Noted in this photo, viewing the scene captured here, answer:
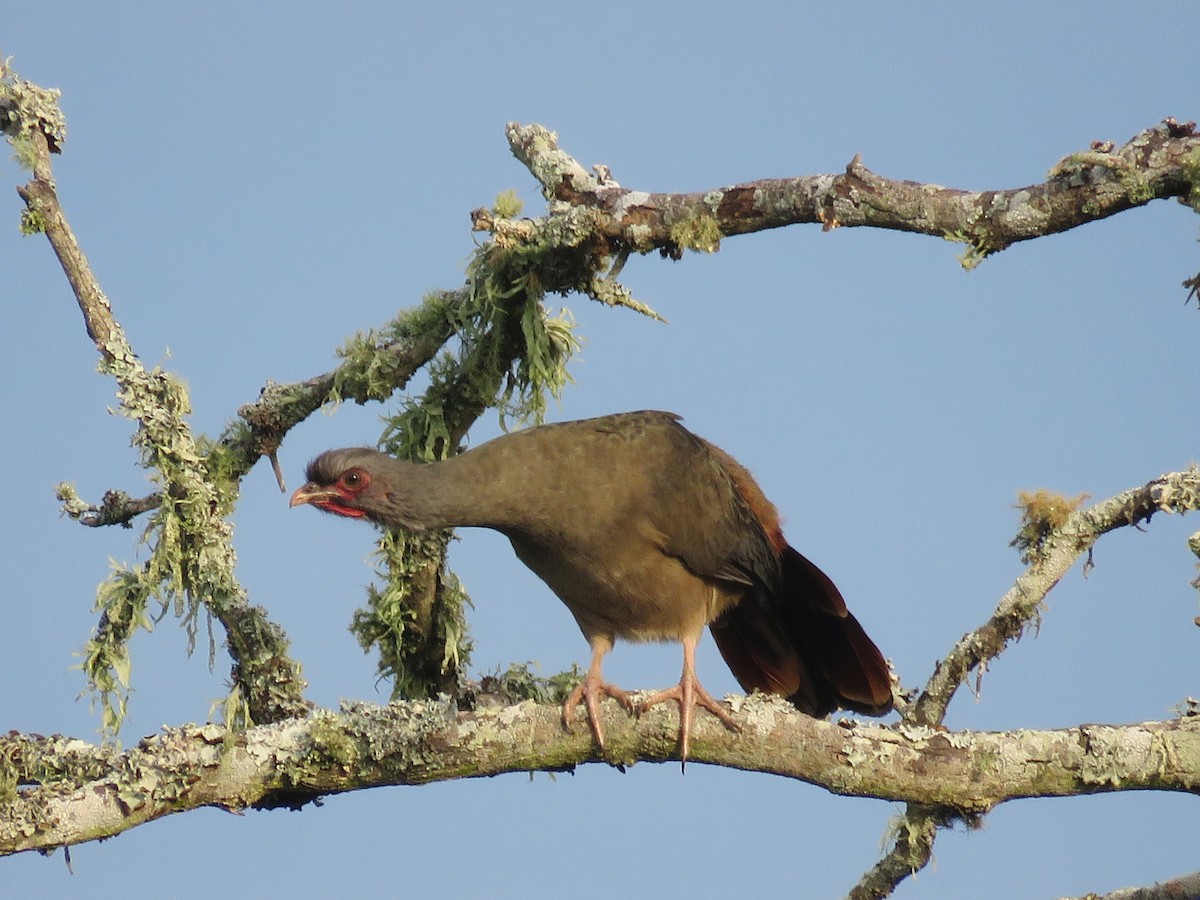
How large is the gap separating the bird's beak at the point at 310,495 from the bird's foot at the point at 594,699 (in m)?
0.98

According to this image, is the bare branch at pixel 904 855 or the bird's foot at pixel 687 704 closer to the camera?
the bird's foot at pixel 687 704

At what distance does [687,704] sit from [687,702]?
0.01 m

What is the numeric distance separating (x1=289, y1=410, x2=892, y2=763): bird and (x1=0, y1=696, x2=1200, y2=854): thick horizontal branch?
24cm

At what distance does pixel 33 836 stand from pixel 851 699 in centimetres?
260

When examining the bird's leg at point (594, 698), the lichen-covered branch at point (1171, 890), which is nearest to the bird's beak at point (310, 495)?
the bird's leg at point (594, 698)

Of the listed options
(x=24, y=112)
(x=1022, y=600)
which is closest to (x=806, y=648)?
(x=1022, y=600)

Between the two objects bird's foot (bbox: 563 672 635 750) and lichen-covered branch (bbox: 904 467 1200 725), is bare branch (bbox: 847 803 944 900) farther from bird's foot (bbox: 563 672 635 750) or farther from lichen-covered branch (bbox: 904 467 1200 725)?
bird's foot (bbox: 563 672 635 750)

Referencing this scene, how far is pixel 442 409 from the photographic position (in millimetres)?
4734

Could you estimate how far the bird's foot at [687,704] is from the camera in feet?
12.3

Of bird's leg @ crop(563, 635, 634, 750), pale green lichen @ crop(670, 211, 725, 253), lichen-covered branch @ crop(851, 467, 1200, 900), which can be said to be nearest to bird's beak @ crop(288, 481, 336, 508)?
bird's leg @ crop(563, 635, 634, 750)

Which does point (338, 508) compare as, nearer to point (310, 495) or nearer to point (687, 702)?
point (310, 495)

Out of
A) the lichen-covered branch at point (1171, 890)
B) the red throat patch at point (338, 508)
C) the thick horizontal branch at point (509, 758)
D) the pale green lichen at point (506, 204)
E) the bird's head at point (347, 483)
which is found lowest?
the lichen-covered branch at point (1171, 890)

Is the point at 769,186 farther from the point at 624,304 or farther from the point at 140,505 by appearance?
the point at 140,505

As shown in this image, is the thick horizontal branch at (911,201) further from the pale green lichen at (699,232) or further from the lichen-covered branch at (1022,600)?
the lichen-covered branch at (1022,600)
